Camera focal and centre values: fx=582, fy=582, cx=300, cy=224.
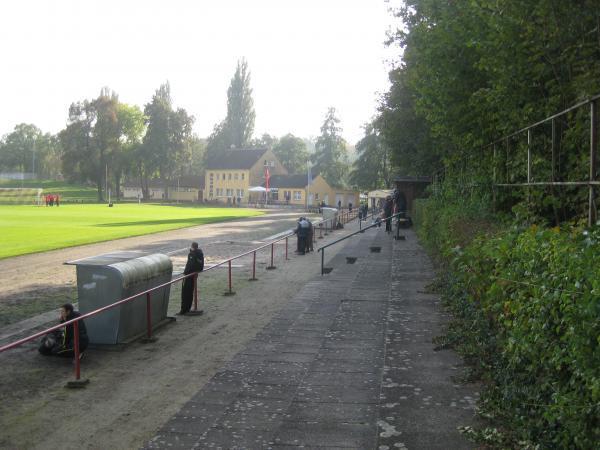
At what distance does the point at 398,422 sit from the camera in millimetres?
6023

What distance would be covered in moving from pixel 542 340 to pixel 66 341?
7378mm

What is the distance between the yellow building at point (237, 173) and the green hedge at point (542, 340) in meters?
102

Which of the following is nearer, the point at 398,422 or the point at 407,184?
the point at 398,422

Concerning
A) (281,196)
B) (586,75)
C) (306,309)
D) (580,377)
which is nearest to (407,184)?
(306,309)

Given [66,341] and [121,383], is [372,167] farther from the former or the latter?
[121,383]

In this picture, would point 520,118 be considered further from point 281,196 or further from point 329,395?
point 281,196

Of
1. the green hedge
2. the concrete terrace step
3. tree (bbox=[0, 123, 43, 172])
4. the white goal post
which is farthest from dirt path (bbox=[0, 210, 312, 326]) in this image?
tree (bbox=[0, 123, 43, 172])

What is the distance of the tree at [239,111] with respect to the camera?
127188 mm

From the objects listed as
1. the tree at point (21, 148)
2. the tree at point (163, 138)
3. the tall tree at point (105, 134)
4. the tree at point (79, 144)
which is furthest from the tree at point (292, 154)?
the tree at point (21, 148)

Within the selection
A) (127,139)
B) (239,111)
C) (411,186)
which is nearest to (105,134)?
(127,139)

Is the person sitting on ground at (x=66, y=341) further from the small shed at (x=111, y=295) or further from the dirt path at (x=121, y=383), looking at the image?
the small shed at (x=111, y=295)

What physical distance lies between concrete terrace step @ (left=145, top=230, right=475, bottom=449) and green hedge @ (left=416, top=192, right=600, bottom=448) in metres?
0.56

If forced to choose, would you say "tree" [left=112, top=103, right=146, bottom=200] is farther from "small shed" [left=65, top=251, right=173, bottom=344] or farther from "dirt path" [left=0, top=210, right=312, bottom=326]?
"small shed" [left=65, top=251, right=173, bottom=344]

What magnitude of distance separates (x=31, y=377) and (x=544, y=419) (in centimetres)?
691
